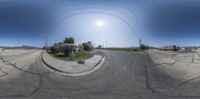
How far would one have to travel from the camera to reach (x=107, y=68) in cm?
393

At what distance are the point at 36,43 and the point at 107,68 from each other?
1.12 m

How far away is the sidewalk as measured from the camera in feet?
12.1

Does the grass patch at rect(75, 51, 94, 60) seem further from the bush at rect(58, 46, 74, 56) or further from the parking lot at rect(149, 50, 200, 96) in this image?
the parking lot at rect(149, 50, 200, 96)

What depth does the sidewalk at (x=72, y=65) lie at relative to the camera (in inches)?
145

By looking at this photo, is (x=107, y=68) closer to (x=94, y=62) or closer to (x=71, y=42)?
(x=94, y=62)

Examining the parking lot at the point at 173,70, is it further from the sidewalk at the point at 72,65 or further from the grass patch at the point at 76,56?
the grass patch at the point at 76,56

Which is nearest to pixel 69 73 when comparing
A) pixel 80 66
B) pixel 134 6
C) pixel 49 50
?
pixel 80 66

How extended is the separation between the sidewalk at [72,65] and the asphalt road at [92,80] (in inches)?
3.0

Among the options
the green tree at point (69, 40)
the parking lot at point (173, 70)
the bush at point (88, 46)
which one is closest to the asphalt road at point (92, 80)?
the parking lot at point (173, 70)

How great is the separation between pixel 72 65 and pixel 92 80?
1.39ft

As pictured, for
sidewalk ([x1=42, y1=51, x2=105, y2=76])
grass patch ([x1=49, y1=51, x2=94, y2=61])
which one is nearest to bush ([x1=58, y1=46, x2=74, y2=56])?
grass patch ([x1=49, y1=51, x2=94, y2=61])

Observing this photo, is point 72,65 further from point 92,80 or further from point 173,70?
point 173,70

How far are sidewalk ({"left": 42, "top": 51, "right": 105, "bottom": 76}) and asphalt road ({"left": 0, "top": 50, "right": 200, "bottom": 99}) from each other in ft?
0.25

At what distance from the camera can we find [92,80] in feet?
12.9
